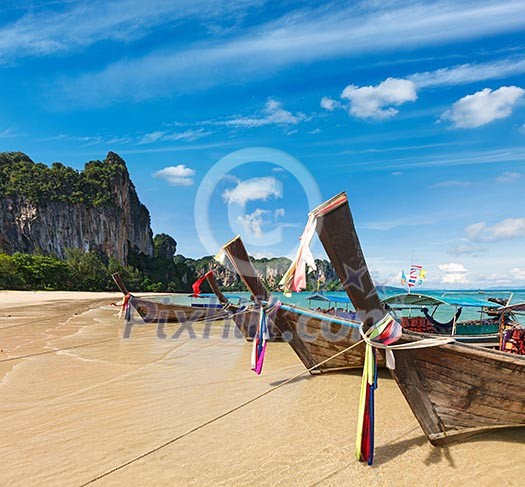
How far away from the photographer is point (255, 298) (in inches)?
284

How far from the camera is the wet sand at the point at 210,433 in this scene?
13.5 ft

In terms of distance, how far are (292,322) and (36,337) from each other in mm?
10704

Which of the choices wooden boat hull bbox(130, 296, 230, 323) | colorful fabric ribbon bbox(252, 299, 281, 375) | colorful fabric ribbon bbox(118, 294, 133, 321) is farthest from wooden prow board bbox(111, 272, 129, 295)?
colorful fabric ribbon bbox(252, 299, 281, 375)

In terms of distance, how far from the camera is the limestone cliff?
234ft

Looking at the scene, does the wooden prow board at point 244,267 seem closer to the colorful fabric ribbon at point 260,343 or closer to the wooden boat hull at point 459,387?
the colorful fabric ribbon at point 260,343

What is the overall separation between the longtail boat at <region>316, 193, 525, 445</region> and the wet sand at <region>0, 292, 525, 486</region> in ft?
1.23

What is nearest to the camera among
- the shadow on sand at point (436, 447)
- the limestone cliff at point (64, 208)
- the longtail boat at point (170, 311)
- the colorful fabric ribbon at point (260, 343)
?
the shadow on sand at point (436, 447)

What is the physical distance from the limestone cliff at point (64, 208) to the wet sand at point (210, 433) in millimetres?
69394

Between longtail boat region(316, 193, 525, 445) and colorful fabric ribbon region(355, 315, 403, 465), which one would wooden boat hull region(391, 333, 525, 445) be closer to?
longtail boat region(316, 193, 525, 445)

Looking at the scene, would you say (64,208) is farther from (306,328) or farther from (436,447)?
(436,447)

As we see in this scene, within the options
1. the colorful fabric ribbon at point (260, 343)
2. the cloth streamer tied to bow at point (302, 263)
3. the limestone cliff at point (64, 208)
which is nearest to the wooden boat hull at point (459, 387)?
the cloth streamer tied to bow at point (302, 263)

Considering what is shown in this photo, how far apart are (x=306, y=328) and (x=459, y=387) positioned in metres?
3.22

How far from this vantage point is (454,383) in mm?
4465

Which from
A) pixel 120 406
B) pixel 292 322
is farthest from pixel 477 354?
pixel 120 406
